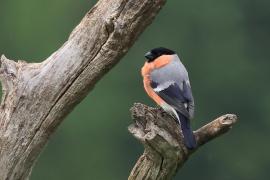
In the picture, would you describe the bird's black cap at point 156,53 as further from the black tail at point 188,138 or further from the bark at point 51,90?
the black tail at point 188,138

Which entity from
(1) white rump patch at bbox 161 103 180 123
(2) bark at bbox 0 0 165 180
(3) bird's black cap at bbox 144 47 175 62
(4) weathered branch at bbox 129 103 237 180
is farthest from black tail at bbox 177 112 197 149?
(3) bird's black cap at bbox 144 47 175 62

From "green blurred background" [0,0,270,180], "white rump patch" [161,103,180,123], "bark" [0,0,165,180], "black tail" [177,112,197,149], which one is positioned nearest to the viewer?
"black tail" [177,112,197,149]

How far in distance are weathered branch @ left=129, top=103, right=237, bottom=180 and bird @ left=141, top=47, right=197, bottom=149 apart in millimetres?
111

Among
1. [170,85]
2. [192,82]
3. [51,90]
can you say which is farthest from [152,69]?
[192,82]

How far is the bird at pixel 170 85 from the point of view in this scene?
7.32 metres

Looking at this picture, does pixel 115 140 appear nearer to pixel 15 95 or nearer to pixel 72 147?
pixel 72 147

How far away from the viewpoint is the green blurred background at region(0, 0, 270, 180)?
23.2 m

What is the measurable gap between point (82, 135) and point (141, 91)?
8.39 ft

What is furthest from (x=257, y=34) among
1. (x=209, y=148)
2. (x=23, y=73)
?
(x=23, y=73)

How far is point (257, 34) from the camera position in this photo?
85.4 feet

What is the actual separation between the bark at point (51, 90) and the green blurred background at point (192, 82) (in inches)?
545

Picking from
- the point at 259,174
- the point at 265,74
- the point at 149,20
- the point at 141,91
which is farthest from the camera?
Answer: the point at 265,74

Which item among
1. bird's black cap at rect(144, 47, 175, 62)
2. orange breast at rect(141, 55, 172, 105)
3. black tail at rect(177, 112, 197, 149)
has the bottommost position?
black tail at rect(177, 112, 197, 149)

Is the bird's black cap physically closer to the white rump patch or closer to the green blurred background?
the white rump patch
